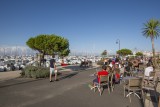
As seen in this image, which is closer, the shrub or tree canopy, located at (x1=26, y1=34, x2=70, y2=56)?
the shrub

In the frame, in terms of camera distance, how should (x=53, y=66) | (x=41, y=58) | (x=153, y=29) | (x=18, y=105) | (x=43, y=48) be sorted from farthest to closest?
1. (x=153, y=29)
2. (x=41, y=58)
3. (x=43, y=48)
4. (x=53, y=66)
5. (x=18, y=105)

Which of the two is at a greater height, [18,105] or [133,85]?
[133,85]

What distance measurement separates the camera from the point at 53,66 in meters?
13.3

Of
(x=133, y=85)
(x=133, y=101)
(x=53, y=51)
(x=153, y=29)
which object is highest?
(x=153, y=29)

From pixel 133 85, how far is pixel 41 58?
1703 centimetres

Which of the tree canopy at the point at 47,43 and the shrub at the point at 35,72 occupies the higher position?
the tree canopy at the point at 47,43

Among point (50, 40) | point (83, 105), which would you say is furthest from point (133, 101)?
point (50, 40)

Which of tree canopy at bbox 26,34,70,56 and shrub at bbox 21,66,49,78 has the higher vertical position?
tree canopy at bbox 26,34,70,56

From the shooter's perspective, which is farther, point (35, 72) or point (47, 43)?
point (47, 43)

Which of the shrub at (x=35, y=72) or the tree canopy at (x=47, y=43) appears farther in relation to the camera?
the tree canopy at (x=47, y=43)

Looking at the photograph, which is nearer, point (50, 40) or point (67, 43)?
point (50, 40)

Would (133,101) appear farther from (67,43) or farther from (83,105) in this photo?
(67,43)

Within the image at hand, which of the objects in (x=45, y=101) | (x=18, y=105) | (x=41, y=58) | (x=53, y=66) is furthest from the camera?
(x=41, y=58)

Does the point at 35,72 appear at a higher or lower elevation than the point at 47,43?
lower
